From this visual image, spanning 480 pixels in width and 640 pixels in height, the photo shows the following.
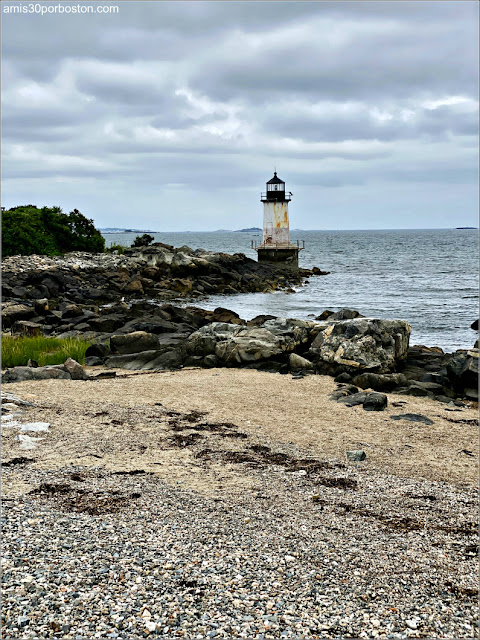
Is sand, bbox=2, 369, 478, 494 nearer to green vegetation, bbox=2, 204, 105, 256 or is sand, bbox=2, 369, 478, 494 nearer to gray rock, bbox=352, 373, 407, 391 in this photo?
gray rock, bbox=352, 373, 407, 391

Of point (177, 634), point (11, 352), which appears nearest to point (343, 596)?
point (177, 634)

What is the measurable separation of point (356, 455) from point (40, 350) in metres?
8.83

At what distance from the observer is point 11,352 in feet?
43.2

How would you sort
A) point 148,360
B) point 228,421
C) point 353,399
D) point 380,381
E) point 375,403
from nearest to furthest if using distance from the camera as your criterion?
point 228,421 < point 375,403 < point 353,399 < point 380,381 < point 148,360

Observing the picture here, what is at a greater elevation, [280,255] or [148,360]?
[280,255]

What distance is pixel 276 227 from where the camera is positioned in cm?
4947

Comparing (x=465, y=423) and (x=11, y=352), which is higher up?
(x=11, y=352)

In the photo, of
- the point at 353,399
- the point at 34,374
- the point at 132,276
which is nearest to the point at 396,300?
the point at 132,276

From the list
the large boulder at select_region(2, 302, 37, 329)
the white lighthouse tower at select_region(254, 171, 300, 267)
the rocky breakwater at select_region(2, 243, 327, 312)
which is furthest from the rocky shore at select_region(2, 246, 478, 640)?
the white lighthouse tower at select_region(254, 171, 300, 267)

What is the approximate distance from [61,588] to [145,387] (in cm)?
768

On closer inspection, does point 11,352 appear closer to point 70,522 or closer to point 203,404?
point 203,404

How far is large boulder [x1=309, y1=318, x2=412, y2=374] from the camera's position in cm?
1341

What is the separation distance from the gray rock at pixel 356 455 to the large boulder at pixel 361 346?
5.65 m

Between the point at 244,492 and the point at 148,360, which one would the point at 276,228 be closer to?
the point at 148,360
